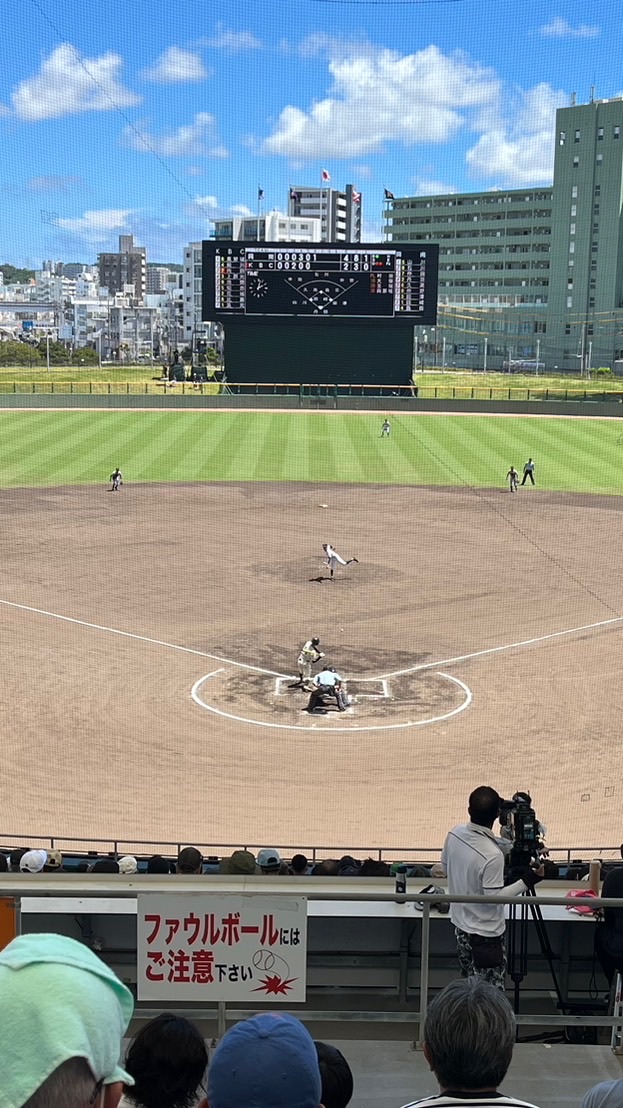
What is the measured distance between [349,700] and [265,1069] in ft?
37.9

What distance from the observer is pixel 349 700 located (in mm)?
13195

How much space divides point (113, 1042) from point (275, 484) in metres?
27.9

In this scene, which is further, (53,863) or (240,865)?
(53,863)

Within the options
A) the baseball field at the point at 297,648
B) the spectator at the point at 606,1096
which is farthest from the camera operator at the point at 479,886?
the baseball field at the point at 297,648

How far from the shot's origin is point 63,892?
11.5ft

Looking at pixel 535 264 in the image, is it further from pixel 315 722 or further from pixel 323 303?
pixel 315 722

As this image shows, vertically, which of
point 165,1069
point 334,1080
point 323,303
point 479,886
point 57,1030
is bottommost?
point 479,886

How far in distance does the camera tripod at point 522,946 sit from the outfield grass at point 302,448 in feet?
83.1

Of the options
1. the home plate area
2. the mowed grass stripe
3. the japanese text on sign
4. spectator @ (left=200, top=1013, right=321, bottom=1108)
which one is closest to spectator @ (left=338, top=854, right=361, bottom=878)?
the japanese text on sign

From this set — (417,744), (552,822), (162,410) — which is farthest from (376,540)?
(162,410)

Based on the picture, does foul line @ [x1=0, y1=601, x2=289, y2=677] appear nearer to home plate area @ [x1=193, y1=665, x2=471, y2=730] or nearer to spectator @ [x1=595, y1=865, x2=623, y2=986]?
home plate area @ [x1=193, y1=665, x2=471, y2=730]

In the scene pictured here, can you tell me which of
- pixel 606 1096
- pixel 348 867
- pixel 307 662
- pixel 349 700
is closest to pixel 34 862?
pixel 348 867

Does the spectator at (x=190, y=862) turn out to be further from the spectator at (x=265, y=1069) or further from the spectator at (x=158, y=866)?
the spectator at (x=265, y=1069)

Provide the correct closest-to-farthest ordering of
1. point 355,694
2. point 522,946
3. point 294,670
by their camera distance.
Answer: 1. point 522,946
2. point 355,694
3. point 294,670
